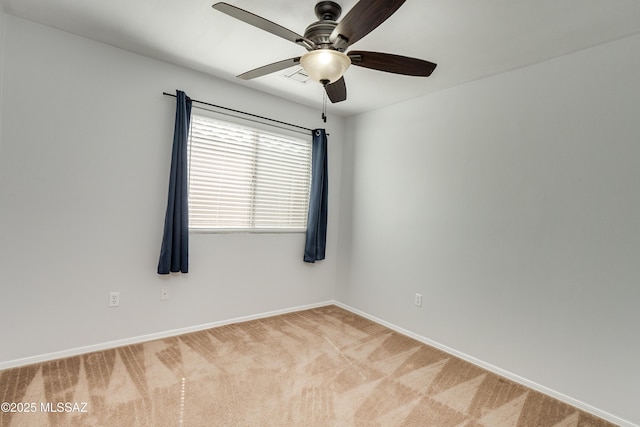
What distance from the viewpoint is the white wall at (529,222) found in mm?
2045

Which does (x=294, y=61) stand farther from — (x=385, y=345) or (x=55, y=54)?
(x=385, y=345)

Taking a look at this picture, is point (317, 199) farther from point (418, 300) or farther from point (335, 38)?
point (335, 38)

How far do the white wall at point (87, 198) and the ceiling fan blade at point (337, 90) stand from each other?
53.9 inches

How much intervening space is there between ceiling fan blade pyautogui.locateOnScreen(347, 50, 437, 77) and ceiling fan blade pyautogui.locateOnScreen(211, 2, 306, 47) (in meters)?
0.36

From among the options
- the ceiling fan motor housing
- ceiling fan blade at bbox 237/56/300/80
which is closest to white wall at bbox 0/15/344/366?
ceiling fan blade at bbox 237/56/300/80

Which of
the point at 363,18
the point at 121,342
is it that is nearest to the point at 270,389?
the point at 121,342

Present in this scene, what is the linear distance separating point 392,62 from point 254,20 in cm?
81

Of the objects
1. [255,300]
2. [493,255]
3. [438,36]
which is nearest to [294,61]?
[438,36]

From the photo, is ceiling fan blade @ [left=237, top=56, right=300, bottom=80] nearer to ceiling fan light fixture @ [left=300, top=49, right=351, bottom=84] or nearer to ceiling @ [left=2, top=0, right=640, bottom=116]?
ceiling fan light fixture @ [left=300, top=49, right=351, bottom=84]

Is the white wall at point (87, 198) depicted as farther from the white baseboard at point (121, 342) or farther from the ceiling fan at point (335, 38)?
the ceiling fan at point (335, 38)

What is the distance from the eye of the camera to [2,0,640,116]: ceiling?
1.86 m

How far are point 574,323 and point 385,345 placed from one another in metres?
1.48

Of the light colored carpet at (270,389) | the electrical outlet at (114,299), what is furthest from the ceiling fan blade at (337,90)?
the electrical outlet at (114,299)

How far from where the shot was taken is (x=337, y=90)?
222cm
